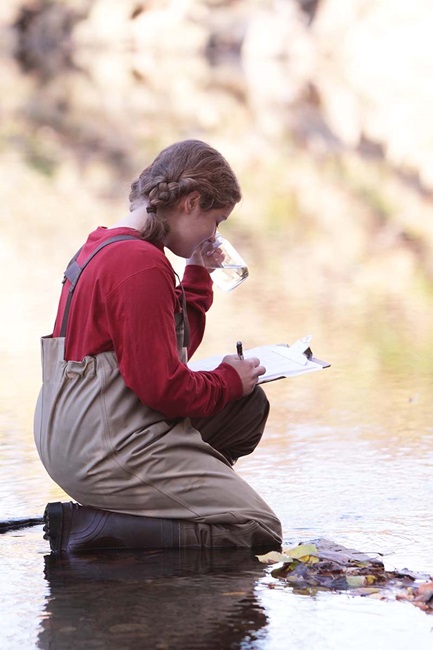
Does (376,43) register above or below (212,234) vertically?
above

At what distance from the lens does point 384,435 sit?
504cm

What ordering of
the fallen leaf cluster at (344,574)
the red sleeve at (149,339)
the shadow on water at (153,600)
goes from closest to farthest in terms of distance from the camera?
1. the shadow on water at (153,600)
2. the fallen leaf cluster at (344,574)
3. the red sleeve at (149,339)

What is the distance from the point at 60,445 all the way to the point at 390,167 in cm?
1046

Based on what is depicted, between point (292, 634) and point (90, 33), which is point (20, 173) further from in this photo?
point (90, 33)

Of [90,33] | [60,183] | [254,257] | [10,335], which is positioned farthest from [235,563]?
[90,33]

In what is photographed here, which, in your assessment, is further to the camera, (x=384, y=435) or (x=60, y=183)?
(x=60, y=183)

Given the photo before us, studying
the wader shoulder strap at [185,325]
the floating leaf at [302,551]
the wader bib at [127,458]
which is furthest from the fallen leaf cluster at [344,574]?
the wader shoulder strap at [185,325]

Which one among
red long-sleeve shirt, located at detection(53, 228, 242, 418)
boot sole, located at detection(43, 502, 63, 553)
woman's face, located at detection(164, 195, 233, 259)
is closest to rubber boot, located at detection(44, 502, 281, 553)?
boot sole, located at detection(43, 502, 63, 553)

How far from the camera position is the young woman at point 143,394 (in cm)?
353

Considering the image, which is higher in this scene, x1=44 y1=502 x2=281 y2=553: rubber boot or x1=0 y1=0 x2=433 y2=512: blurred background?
x1=0 y1=0 x2=433 y2=512: blurred background

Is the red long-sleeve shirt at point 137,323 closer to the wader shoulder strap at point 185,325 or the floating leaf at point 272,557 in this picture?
the wader shoulder strap at point 185,325

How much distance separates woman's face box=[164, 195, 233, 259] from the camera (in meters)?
3.73

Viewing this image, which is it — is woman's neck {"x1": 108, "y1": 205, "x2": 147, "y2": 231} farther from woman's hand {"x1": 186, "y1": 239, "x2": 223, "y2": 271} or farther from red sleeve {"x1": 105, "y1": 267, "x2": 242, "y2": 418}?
woman's hand {"x1": 186, "y1": 239, "x2": 223, "y2": 271}

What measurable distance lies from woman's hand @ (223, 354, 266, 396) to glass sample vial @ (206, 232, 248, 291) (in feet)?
1.24
